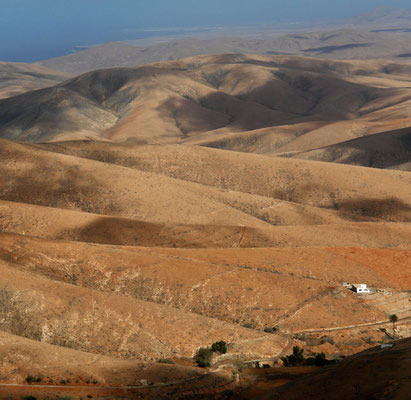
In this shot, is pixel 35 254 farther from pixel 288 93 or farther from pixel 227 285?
pixel 288 93

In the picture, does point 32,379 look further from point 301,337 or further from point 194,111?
point 194,111

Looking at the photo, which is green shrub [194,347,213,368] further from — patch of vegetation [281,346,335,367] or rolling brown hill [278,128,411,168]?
rolling brown hill [278,128,411,168]

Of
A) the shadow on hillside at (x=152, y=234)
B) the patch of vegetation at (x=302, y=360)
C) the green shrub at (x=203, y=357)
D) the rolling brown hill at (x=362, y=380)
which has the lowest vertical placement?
the patch of vegetation at (x=302, y=360)

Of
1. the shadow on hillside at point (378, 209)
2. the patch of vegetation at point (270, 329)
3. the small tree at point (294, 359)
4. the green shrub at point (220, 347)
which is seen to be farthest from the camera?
the shadow on hillside at point (378, 209)

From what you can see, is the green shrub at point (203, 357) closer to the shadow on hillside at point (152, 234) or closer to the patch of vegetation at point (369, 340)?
the patch of vegetation at point (369, 340)

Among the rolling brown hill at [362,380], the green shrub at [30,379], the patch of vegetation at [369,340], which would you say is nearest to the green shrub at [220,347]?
the rolling brown hill at [362,380]

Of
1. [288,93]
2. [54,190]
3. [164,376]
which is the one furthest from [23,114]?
[164,376]
